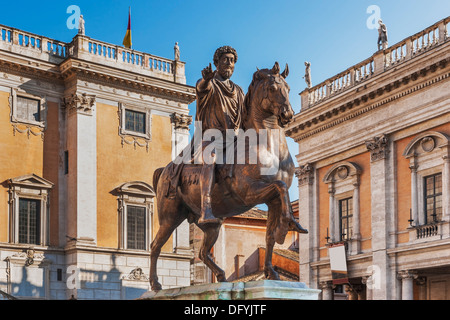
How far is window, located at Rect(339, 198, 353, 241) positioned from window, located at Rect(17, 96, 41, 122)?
12.6 m

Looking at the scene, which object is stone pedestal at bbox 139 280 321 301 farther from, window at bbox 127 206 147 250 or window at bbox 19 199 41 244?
window at bbox 127 206 147 250

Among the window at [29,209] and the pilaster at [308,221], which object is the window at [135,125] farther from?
the pilaster at [308,221]

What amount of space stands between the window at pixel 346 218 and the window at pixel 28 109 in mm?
12599

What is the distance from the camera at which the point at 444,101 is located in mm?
26109

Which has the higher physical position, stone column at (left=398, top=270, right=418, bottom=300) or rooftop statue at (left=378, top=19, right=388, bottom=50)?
rooftop statue at (left=378, top=19, right=388, bottom=50)

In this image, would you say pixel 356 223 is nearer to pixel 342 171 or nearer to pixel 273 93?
pixel 342 171

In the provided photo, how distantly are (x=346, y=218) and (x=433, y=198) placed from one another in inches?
203

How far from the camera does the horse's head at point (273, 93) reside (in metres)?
7.84

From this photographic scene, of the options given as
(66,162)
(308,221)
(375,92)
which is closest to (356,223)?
(308,221)

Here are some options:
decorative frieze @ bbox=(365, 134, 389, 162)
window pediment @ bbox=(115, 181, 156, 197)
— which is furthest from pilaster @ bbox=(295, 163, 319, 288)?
window pediment @ bbox=(115, 181, 156, 197)

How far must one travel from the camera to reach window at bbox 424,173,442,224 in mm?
26359

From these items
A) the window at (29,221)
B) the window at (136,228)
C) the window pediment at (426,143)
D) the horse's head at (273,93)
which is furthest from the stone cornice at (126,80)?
the horse's head at (273,93)

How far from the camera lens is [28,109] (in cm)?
2944
